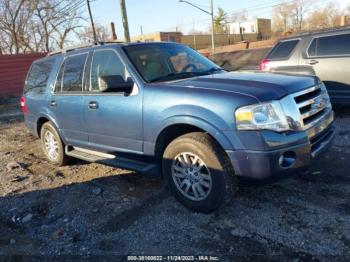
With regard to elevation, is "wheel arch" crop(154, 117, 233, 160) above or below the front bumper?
above

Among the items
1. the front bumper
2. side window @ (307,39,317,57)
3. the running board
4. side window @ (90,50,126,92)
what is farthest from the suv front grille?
side window @ (307,39,317,57)

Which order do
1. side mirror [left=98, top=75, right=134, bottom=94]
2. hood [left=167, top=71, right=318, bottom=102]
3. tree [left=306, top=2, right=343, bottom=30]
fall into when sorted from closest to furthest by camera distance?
hood [left=167, top=71, right=318, bottom=102]
side mirror [left=98, top=75, right=134, bottom=94]
tree [left=306, top=2, right=343, bottom=30]

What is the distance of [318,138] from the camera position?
144 inches

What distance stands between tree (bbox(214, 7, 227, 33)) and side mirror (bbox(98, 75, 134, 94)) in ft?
A: 244

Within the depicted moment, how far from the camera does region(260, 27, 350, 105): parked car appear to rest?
23.3 ft

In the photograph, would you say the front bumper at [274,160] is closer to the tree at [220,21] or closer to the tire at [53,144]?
the tire at [53,144]

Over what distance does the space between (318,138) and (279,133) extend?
70 cm

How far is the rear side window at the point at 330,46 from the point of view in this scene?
7.13 m

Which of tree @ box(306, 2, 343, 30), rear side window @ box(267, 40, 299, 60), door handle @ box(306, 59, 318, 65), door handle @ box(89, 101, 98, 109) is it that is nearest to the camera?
door handle @ box(89, 101, 98, 109)

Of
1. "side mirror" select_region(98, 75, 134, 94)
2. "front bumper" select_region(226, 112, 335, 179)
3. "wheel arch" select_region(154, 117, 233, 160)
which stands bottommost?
"front bumper" select_region(226, 112, 335, 179)

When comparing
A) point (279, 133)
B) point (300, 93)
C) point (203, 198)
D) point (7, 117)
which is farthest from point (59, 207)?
point (7, 117)

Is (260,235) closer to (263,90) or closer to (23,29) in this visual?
(263,90)

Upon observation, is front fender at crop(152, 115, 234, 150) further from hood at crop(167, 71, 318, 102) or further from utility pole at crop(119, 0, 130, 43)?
utility pole at crop(119, 0, 130, 43)

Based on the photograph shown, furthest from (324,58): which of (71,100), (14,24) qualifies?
(14,24)
